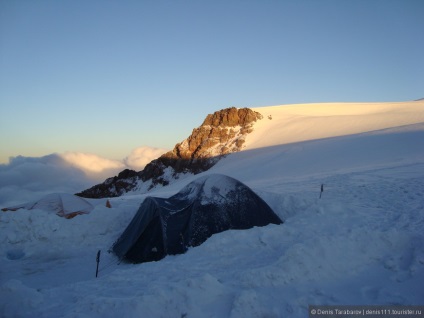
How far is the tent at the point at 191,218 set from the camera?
23.9ft

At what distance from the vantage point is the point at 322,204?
8.34 m

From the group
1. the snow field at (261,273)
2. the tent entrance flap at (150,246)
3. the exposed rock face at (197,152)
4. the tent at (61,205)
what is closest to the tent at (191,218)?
the tent entrance flap at (150,246)

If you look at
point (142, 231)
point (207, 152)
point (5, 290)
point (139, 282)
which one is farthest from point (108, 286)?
point (207, 152)

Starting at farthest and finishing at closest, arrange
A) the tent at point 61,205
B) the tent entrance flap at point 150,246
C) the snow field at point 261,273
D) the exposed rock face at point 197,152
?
the exposed rock face at point 197,152 → the tent at point 61,205 → the tent entrance flap at point 150,246 → the snow field at point 261,273

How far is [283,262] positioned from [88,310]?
2915 mm

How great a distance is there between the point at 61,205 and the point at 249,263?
9.01 metres

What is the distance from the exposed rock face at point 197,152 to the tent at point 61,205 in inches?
1027

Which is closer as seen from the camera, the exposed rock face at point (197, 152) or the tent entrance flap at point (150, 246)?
the tent entrance flap at point (150, 246)

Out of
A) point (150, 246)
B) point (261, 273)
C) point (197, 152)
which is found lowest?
point (150, 246)

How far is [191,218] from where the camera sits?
7.58 m

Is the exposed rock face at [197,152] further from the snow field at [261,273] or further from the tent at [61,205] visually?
the snow field at [261,273]

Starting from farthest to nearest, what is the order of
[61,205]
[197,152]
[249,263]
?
[197,152]
[61,205]
[249,263]

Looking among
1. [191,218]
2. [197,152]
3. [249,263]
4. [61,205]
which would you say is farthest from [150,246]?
[197,152]

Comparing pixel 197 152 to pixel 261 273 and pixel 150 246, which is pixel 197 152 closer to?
→ pixel 150 246
